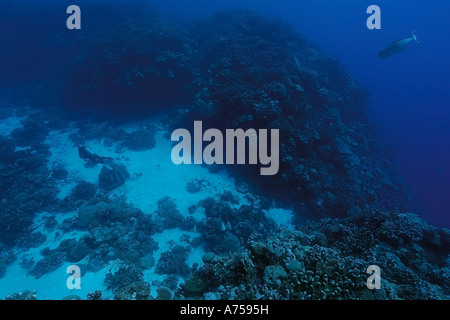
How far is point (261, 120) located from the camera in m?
11.6

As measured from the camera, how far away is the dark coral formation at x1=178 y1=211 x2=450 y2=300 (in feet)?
12.4

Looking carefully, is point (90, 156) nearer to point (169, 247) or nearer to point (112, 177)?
point (112, 177)

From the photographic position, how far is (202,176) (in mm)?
12289

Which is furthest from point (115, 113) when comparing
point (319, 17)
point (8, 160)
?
point (319, 17)

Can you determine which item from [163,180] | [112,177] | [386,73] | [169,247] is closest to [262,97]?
[163,180]

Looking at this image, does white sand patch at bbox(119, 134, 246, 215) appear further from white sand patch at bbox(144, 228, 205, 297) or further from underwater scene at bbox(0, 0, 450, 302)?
white sand patch at bbox(144, 228, 205, 297)

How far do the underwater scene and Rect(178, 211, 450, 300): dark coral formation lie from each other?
0.11 ft

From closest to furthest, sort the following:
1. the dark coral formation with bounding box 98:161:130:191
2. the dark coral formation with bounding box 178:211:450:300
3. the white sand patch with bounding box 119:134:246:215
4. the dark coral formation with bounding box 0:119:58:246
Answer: the dark coral formation with bounding box 178:211:450:300 < the dark coral formation with bounding box 0:119:58:246 < the white sand patch with bounding box 119:134:246:215 < the dark coral formation with bounding box 98:161:130:191

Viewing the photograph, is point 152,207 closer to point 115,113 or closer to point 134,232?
point 134,232

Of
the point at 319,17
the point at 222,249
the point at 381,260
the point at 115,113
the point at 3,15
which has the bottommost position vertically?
the point at 222,249

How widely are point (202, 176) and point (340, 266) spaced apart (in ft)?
29.2

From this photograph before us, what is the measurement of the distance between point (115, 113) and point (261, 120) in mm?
11303

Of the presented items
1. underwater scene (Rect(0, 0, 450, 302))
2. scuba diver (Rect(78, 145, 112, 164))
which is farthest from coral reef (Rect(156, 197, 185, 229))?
scuba diver (Rect(78, 145, 112, 164))
